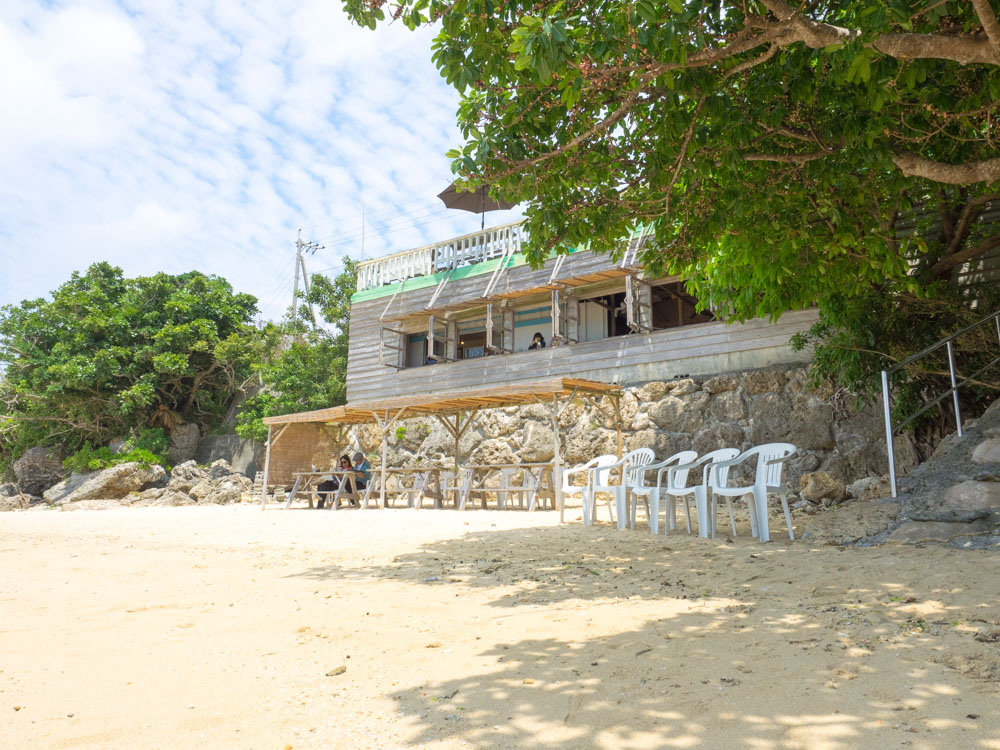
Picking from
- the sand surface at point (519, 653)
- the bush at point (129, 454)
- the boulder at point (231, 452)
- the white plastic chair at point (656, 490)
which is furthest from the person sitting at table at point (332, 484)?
the sand surface at point (519, 653)

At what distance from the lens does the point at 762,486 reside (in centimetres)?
561

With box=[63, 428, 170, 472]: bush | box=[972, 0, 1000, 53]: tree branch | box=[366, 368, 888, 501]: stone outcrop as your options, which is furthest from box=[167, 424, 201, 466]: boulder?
box=[972, 0, 1000, 53]: tree branch

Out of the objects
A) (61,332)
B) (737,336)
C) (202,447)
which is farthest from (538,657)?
(61,332)

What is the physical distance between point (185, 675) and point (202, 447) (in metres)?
21.4

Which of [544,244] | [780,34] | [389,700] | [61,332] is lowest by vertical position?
[389,700]

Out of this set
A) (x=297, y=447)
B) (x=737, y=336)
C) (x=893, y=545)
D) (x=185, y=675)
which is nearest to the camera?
(x=185, y=675)

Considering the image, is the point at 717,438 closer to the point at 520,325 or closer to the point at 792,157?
the point at 520,325

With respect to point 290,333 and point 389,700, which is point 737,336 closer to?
point 389,700

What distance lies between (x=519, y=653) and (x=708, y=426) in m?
10.0

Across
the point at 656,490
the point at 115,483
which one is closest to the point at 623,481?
the point at 656,490

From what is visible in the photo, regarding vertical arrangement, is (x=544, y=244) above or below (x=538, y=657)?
above

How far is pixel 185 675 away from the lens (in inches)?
102

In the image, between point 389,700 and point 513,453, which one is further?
point 513,453

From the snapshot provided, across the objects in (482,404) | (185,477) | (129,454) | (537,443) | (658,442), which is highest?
(482,404)
